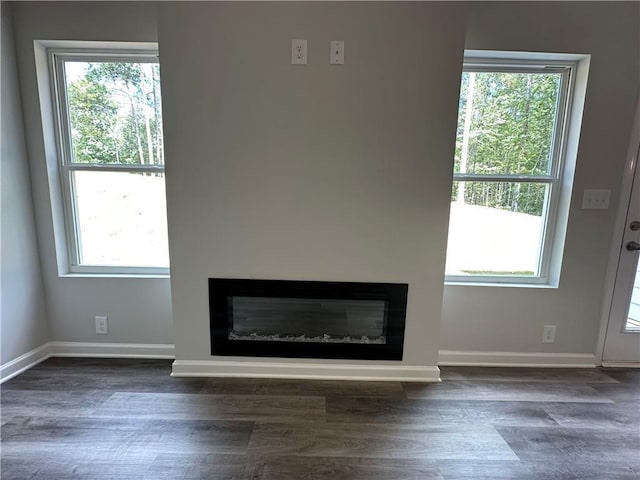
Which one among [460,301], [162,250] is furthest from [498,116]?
[162,250]

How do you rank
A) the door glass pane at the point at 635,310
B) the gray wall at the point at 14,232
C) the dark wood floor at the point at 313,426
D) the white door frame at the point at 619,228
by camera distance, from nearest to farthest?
the dark wood floor at the point at 313,426 → the gray wall at the point at 14,232 → the white door frame at the point at 619,228 → the door glass pane at the point at 635,310

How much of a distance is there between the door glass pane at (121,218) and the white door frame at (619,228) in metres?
3.19

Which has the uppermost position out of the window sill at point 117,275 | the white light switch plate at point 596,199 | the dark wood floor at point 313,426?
the white light switch plate at point 596,199

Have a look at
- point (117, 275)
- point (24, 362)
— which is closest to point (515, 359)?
point (117, 275)

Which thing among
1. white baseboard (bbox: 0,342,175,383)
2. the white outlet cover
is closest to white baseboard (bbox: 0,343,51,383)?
white baseboard (bbox: 0,342,175,383)

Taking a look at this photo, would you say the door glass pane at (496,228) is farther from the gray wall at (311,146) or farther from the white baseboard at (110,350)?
the white baseboard at (110,350)

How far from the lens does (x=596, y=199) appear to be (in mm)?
2154

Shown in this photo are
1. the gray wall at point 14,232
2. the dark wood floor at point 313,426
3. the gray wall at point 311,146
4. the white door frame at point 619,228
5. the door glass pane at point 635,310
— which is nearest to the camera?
the dark wood floor at point 313,426

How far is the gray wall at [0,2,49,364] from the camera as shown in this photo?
6.45 ft

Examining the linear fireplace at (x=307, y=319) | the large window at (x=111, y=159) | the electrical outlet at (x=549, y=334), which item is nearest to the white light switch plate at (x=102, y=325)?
the large window at (x=111, y=159)

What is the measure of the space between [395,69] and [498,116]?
2.97 ft

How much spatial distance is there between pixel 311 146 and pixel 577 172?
181 centimetres

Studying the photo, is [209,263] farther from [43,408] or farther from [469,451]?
[469,451]

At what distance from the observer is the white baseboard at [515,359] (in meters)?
2.32
